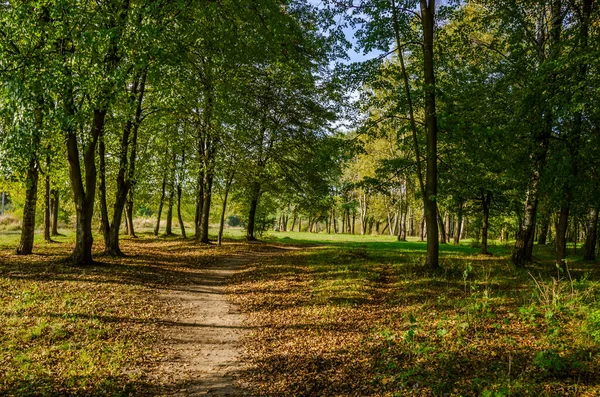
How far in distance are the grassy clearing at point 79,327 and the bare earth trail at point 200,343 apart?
0.25m

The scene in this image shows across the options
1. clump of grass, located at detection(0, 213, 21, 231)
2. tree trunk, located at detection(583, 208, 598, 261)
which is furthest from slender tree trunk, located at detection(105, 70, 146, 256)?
clump of grass, located at detection(0, 213, 21, 231)

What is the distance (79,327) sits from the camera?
7.24 metres

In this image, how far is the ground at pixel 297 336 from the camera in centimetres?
518

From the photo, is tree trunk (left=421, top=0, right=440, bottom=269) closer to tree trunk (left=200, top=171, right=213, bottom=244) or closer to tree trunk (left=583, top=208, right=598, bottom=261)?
tree trunk (left=583, top=208, right=598, bottom=261)

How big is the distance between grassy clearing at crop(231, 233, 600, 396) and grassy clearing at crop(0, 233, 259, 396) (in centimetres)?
212

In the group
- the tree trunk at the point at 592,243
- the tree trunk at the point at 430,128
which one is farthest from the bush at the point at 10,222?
the tree trunk at the point at 592,243

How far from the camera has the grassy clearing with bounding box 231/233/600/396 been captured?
4.96 metres

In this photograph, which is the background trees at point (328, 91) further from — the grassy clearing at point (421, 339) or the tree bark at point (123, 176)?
the grassy clearing at point (421, 339)

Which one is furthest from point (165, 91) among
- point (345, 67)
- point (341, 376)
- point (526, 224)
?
point (526, 224)

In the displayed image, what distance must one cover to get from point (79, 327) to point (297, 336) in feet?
14.5

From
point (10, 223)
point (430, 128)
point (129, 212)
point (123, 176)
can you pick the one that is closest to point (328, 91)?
point (430, 128)

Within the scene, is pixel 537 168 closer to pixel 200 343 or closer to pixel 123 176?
pixel 200 343

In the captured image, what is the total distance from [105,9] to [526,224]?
16609 millimetres

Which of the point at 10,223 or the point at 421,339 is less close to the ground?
the point at 10,223
